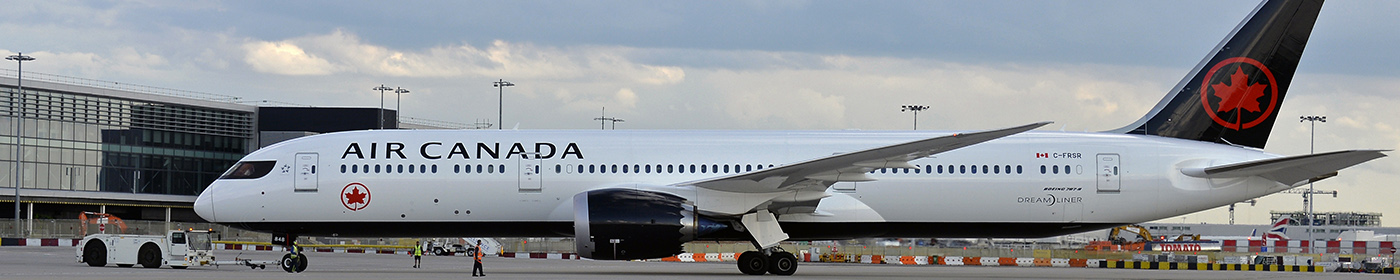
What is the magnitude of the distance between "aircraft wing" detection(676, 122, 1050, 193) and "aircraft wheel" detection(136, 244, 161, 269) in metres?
12.9

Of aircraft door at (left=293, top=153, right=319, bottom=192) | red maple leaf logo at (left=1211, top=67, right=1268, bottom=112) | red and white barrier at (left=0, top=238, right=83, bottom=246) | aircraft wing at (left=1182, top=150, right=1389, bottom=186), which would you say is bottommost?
red and white barrier at (left=0, top=238, right=83, bottom=246)

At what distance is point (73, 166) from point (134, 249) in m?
41.7

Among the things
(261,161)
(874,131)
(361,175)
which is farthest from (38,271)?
(874,131)

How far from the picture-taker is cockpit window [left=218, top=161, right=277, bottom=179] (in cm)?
2616

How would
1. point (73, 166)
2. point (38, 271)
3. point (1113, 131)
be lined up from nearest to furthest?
1. point (38, 271)
2. point (1113, 131)
3. point (73, 166)

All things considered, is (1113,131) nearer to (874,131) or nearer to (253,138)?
(874,131)

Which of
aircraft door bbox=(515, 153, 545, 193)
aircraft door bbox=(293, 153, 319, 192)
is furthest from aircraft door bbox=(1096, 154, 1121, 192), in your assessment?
aircraft door bbox=(293, 153, 319, 192)

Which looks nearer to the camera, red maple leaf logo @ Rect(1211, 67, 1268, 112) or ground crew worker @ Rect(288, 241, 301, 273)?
ground crew worker @ Rect(288, 241, 301, 273)

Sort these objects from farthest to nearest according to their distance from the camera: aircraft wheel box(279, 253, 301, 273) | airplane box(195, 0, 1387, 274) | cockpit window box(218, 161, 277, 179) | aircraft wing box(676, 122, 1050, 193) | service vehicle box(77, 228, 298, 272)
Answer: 1. service vehicle box(77, 228, 298, 272)
2. cockpit window box(218, 161, 277, 179)
3. airplane box(195, 0, 1387, 274)
4. aircraft wheel box(279, 253, 301, 273)
5. aircraft wing box(676, 122, 1050, 193)

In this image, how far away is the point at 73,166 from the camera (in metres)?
68.6

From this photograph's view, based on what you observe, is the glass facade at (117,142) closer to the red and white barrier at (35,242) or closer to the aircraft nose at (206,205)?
the red and white barrier at (35,242)

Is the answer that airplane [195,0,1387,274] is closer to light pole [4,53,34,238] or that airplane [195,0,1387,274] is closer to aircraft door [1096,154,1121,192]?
aircraft door [1096,154,1121,192]

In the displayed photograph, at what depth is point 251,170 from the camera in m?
26.2

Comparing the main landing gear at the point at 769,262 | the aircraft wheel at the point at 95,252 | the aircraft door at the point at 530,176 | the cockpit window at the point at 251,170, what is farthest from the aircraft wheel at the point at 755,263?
the aircraft wheel at the point at 95,252
